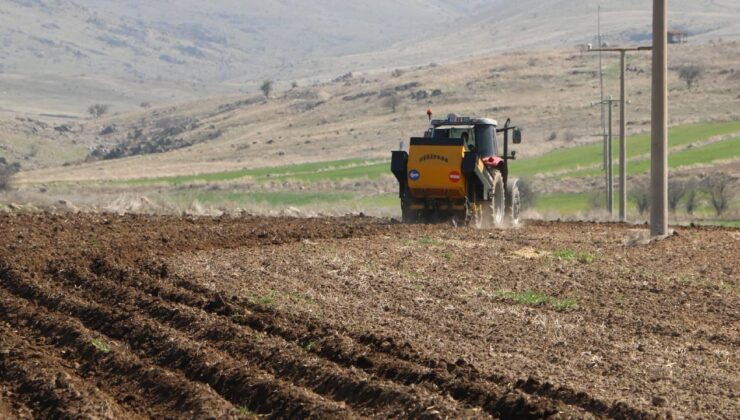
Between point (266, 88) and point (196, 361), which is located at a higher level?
point (196, 361)

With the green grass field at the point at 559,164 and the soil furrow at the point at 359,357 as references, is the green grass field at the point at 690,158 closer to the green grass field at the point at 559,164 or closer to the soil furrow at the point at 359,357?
the green grass field at the point at 559,164

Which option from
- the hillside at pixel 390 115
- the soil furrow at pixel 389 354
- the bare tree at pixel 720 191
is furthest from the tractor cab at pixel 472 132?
the hillside at pixel 390 115

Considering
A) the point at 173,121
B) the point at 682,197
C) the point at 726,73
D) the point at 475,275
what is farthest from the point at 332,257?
the point at 173,121

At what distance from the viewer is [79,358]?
41.4 ft

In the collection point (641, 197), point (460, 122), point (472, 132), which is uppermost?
point (460, 122)

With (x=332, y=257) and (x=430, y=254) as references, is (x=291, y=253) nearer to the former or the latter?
(x=332, y=257)

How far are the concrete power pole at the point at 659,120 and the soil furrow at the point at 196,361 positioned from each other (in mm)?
12125

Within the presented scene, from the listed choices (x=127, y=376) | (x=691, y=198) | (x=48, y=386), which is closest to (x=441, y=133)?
(x=127, y=376)

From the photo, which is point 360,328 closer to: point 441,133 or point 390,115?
point 441,133

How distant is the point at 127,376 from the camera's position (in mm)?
11859

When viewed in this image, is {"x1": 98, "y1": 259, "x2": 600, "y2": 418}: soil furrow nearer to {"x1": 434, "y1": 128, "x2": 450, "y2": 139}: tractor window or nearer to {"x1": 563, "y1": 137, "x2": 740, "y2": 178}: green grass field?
{"x1": 434, "y1": 128, "x2": 450, "y2": 139}: tractor window

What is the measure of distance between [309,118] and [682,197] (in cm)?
6806

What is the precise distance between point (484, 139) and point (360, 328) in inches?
562

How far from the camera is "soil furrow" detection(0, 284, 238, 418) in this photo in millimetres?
10758
